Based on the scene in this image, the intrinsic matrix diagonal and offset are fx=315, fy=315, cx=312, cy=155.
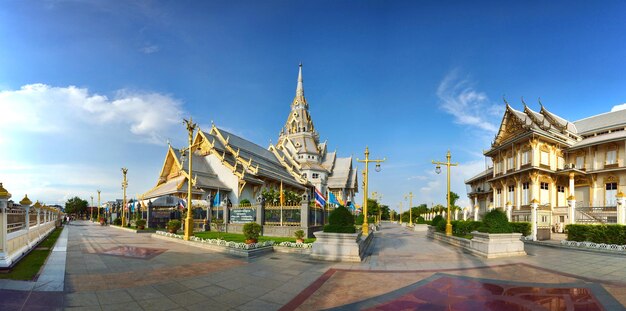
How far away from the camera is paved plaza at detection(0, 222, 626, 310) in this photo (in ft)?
21.7

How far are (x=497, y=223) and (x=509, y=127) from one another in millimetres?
28183

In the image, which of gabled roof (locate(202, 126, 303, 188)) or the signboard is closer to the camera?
the signboard

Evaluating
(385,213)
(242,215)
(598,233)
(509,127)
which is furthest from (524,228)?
(385,213)

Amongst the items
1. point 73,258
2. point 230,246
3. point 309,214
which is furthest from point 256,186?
point 73,258

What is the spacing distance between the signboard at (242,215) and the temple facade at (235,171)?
131 centimetres

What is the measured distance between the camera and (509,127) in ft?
124

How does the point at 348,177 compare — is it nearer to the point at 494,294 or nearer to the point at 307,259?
the point at 307,259

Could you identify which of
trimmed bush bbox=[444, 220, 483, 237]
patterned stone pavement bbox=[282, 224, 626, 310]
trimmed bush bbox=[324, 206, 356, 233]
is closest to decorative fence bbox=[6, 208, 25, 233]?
patterned stone pavement bbox=[282, 224, 626, 310]

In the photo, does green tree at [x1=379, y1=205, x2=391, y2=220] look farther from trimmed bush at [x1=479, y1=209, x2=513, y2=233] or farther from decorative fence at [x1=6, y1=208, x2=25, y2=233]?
decorative fence at [x1=6, y1=208, x2=25, y2=233]

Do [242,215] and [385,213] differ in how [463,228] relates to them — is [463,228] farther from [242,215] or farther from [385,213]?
[385,213]

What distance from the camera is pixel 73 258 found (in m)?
11.6

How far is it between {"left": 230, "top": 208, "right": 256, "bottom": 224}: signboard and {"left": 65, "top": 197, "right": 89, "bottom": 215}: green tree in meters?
97.7

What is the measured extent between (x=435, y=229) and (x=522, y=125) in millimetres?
17033

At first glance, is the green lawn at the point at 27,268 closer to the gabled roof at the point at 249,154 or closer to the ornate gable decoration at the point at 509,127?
the gabled roof at the point at 249,154
